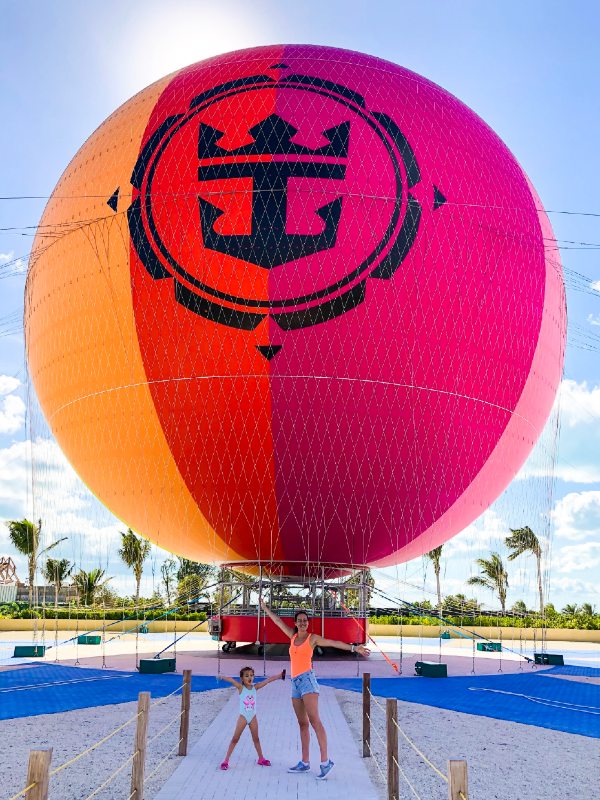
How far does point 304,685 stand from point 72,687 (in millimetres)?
6822

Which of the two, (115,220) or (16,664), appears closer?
(115,220)

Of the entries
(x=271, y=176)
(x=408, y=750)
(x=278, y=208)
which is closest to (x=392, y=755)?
(x=408, y=750)

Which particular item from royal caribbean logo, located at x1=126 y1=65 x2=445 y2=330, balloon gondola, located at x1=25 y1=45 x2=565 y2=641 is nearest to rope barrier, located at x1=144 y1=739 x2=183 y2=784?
balloon gondola, located at x1=25 y1=45 x2=565 y2=641

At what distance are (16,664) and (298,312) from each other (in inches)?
392

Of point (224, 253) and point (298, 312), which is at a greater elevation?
point (224, 253)

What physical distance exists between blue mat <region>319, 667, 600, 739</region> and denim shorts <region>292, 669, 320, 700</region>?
4.25 meters

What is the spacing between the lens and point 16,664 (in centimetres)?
1597

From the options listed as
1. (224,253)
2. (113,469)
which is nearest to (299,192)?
(224,253)

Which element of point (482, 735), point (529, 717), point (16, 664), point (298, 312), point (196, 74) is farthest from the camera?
point (16, 664)

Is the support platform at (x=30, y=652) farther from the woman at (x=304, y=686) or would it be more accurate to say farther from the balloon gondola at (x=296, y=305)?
the woman at (x=304, y=686)

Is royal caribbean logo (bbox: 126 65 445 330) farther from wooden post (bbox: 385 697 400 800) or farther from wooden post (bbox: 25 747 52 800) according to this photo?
wooden post (bbox: 25 747 52 800)

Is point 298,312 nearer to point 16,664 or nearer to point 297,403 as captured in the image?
point 297,403

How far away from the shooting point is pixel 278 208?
11.7 metres

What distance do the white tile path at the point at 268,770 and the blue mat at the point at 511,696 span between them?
244cm
